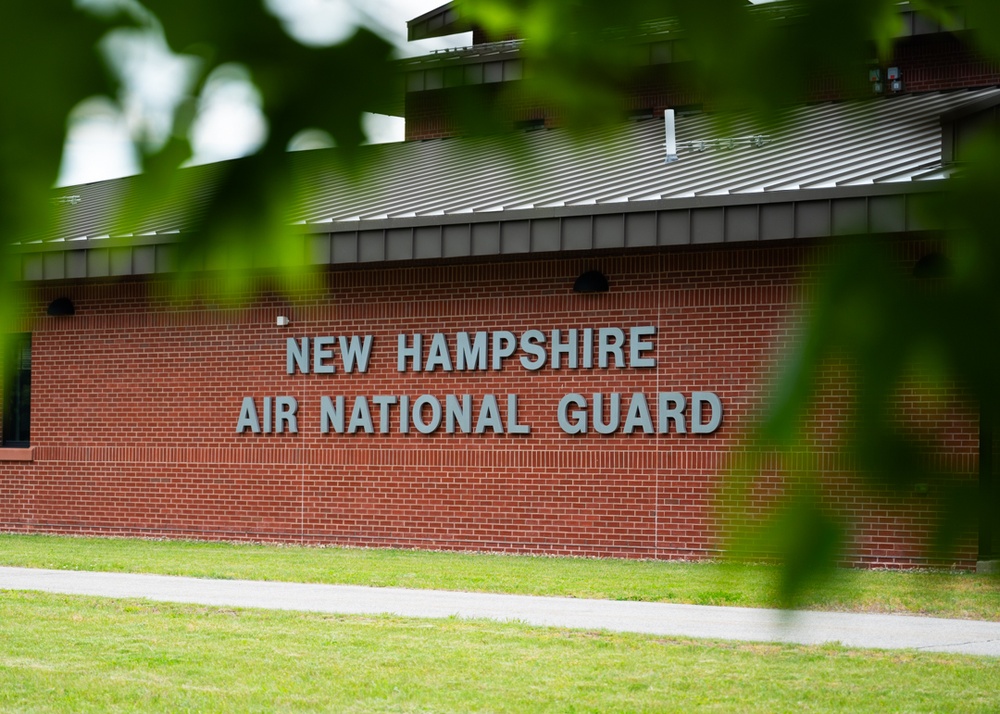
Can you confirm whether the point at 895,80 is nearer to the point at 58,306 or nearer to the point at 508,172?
the point at 508,172

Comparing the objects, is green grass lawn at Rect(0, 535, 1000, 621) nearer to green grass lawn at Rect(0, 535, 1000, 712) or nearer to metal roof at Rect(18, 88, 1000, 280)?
green grass lawn at Rect(0, 535, 1000, 712)

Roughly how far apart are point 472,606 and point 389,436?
5622mm

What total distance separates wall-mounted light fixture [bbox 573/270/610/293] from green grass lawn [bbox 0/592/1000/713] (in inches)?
235

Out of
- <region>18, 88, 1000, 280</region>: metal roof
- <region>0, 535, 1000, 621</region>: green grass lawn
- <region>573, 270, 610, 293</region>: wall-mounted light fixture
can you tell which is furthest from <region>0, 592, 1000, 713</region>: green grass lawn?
<region>573, 270, 610, 293</region>: wall-mounted light fixture

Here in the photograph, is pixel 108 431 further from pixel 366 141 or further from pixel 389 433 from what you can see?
pixel 366 141

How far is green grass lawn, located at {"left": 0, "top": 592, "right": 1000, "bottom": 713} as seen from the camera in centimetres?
704

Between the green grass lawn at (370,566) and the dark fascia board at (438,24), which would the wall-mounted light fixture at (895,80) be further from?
the green grass lawn at (370,566)

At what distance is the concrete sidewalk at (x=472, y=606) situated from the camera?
9.09 m

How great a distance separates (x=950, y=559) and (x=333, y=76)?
0.59 m

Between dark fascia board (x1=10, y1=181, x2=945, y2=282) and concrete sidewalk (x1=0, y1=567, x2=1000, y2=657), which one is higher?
dark fascia board (x1=10, y1=181, x2=945, y2=282)

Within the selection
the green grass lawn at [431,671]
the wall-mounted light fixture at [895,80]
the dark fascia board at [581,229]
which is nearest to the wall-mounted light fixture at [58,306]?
the wall-mounted light fixture at [895,80]

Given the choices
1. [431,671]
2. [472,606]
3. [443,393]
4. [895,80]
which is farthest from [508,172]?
[443,393]

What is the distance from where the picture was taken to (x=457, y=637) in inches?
363

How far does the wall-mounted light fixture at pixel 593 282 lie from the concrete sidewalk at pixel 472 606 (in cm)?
448
